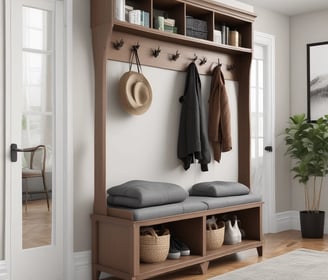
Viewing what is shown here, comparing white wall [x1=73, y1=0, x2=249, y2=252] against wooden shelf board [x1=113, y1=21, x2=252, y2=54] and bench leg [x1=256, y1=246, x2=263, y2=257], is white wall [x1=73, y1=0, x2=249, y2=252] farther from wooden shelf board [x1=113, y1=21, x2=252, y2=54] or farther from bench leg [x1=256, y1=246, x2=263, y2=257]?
bench leg [x1=256, y1=246, x2=263, y2=257]

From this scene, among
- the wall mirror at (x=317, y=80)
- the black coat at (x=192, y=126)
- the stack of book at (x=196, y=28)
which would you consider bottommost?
the black coat at (x=192, y=126)

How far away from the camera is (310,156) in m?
5.61

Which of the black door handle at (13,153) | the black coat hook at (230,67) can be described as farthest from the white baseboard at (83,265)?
the black coat hook at (230,67)

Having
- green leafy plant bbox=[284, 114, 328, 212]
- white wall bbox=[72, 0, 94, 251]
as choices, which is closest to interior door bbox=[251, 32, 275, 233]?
green leafy plant bbox=[284, 114, 328, 212]

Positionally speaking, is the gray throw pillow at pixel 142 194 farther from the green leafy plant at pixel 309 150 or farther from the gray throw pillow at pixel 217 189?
the green leafy plant at pixel 309 150

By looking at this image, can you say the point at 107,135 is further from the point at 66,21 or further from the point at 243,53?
the point at 243,53

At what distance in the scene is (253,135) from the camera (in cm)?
588

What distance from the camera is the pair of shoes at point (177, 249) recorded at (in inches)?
160

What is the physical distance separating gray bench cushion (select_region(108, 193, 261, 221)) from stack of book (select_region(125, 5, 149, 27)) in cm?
143

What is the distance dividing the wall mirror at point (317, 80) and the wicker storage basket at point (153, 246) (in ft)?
9.55

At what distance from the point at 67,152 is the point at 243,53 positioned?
2177 mm

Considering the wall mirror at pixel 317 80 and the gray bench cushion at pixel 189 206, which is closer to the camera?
the gray bench cushion at pixel 189 206

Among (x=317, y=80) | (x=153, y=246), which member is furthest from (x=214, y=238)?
(x=317, y=80)

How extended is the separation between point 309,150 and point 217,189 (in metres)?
1.64
